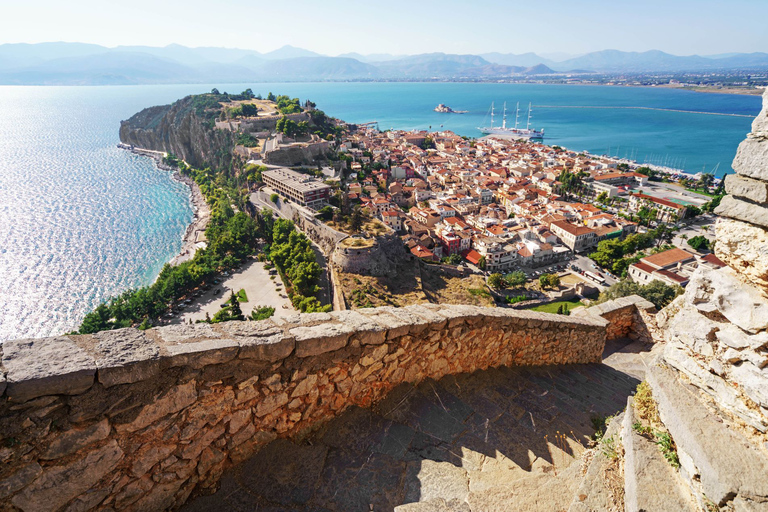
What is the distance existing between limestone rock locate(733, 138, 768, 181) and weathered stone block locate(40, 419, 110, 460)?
13.0 ft

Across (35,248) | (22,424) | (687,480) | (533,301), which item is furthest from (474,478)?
(35,248)

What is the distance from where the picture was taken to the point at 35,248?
36531mm

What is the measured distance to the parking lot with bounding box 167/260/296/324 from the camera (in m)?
26.8

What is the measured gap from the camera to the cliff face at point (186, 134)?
56469 mm

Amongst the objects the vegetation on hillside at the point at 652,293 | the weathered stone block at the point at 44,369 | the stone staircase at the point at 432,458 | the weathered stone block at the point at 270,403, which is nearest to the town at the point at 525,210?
the vegetation on hillside at the point at 652,293

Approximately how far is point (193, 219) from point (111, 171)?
101 feet

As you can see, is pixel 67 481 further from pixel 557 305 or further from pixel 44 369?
pixel 557 305

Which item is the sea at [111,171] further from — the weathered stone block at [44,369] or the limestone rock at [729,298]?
the limestone rock at [729,298]

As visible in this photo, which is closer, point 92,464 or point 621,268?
point 92,464

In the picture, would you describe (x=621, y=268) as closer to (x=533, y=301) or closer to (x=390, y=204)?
(x=533, y=301)

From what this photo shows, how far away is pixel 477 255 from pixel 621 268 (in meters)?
12.4

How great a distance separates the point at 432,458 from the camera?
3.30 meters

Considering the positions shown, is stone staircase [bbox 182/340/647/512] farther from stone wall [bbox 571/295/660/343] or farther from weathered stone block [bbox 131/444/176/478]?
stone wall [bbox 571/295/660/343]

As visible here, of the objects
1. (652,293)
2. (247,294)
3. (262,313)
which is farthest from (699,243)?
(247,294)
